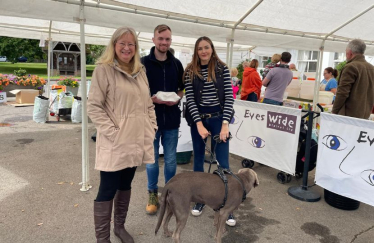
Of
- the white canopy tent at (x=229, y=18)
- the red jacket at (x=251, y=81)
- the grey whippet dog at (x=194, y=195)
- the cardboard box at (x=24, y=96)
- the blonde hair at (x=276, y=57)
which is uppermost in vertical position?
the white canopy tent at (x=229, y=18)

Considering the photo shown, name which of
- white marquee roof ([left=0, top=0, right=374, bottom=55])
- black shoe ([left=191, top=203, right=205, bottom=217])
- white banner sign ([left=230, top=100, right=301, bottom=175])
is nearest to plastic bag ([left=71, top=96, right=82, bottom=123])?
white marquee roof ([left=0, top=0, right=374, bottom=55])

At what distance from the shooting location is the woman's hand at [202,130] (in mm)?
3082

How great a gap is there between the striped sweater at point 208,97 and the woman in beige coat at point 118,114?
0.67 m

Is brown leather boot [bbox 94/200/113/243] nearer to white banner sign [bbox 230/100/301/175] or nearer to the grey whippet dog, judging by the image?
the grey whippet dog

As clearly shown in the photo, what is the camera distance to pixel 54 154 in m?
5.76

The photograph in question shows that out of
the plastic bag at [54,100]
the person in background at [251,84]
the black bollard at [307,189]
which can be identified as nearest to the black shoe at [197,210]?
the black bollard at [307,189]

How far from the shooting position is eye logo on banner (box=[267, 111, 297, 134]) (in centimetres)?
438

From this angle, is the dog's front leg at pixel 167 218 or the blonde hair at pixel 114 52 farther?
the dog's front leg at pixel 167 218

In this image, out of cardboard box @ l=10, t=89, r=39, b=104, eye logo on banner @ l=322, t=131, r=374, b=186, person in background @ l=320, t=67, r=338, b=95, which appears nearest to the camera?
eye logo on banner @ l=322, t=131, r=374, b=186

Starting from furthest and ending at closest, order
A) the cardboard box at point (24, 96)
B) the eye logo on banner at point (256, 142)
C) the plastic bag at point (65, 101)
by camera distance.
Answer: the cardboard box at point (24, 96)
the plastic bag at point (65, 101)
the eye logo on banner at point (256, 142)

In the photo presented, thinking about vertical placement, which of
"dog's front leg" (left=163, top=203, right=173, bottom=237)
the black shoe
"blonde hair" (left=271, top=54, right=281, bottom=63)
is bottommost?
the black shoe

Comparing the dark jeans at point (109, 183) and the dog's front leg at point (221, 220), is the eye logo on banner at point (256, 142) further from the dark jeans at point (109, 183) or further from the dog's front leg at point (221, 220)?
the dark jeans at point (109, 183)

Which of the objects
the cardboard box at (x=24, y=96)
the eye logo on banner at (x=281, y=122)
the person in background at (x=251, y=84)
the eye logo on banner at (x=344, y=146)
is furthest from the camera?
the cardboard box at (x=24, y=96)

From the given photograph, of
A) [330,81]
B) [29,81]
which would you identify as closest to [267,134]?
[330,81]
